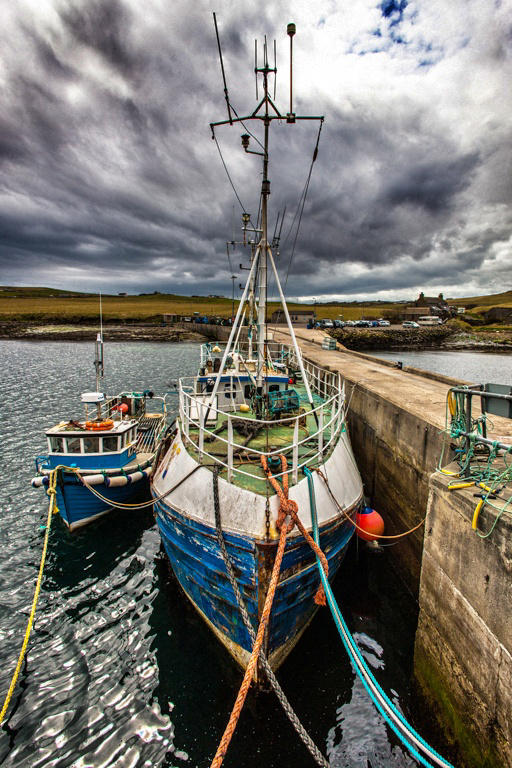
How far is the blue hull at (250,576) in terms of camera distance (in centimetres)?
619

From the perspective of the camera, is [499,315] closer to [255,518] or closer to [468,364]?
[468,364]

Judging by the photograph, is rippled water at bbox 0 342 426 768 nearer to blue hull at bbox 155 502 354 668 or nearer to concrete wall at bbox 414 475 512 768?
blue hull at bbox 155 502 354 668

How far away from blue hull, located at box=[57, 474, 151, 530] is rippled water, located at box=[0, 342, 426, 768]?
0.54 metres

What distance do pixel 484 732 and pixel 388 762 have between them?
2.16 m

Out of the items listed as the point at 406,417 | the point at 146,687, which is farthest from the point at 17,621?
the point at 406,417

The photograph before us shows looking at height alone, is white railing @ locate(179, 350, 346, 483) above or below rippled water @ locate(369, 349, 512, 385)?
above

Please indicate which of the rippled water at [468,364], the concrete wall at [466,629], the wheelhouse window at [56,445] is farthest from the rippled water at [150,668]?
the rippled water at [468,364]

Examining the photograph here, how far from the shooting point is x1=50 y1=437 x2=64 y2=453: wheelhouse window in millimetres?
12000

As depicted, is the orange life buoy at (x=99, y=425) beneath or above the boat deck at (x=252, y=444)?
beneath

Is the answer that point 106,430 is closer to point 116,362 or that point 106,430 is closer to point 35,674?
point 35,674

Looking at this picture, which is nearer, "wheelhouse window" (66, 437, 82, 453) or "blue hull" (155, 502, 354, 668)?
"blue hull" (155, 502, 354, 668)

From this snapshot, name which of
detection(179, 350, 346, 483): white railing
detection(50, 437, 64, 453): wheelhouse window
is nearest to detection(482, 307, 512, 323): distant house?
detection(179, 350, 346, 483): white railing

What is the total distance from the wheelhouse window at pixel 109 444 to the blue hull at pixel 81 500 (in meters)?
1.24

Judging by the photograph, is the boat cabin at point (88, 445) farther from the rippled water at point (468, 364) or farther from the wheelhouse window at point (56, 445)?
the rippled water at point (468, 364)
